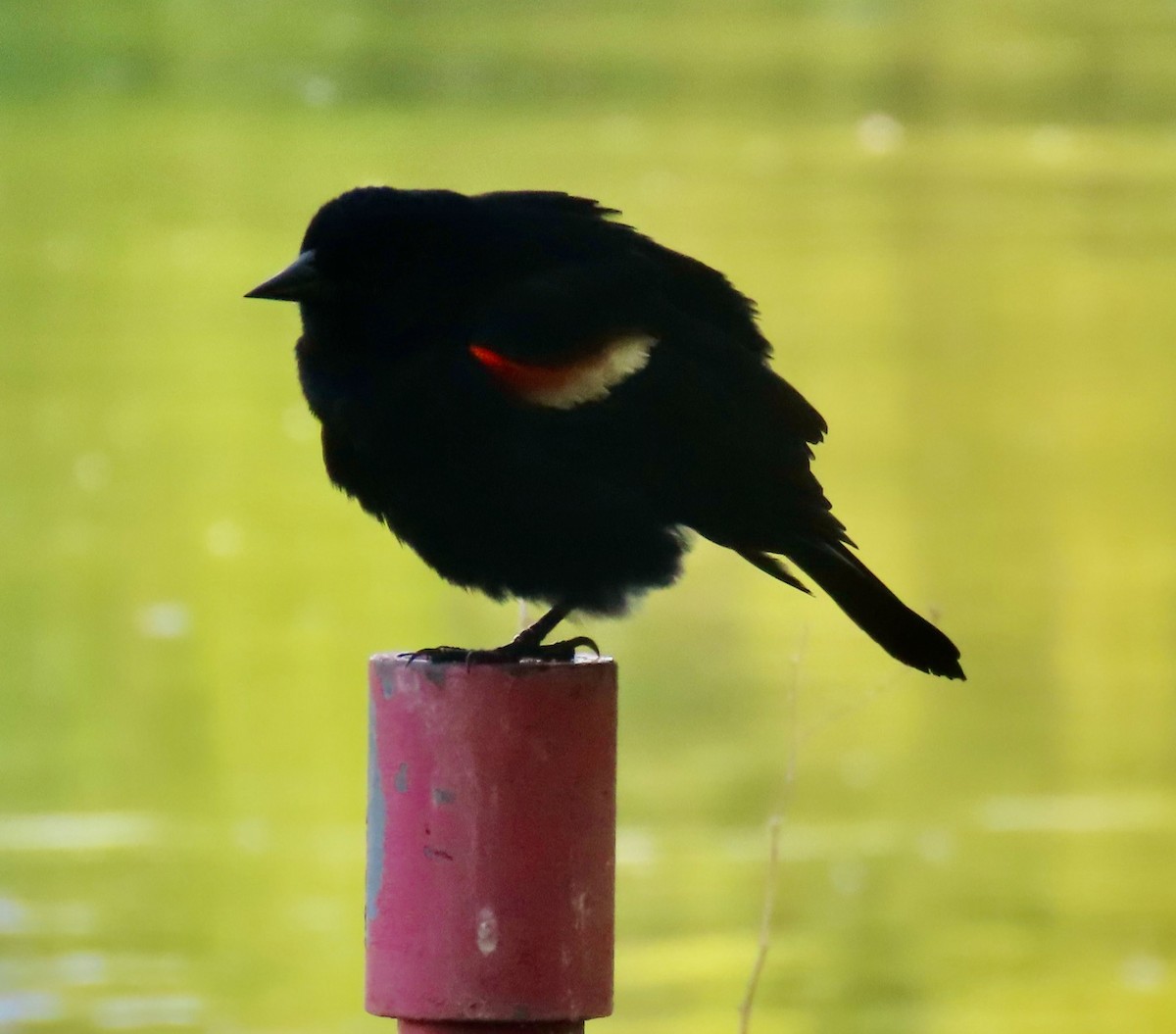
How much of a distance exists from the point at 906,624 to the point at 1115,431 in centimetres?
455

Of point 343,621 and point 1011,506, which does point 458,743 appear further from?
point 1011,506

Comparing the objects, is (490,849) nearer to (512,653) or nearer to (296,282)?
(512,653)

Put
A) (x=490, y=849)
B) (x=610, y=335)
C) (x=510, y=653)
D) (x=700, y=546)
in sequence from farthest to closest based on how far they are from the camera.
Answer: (x=700, y=546), (x=610, y=335), (x=510, y=653), (x=490, y=849)

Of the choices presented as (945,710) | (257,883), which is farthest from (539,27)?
(257,883)

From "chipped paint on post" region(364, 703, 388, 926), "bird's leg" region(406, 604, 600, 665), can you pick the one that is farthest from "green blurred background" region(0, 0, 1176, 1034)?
"chipped paint on post" region(364, 703, 388, 926)

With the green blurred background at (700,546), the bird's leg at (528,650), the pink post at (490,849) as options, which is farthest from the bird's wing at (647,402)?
the green blurred background at (700,546)

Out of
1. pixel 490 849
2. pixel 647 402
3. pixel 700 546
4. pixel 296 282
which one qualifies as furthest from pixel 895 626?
pixel 700 546

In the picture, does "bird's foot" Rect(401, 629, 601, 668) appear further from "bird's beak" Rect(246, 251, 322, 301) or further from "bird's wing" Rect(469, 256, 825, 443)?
"bird's beak" Rect(246, 251, 322, 301)

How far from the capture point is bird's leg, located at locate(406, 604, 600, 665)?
6.71ft

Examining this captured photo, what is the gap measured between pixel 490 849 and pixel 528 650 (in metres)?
0.36

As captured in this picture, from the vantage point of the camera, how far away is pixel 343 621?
5.77m

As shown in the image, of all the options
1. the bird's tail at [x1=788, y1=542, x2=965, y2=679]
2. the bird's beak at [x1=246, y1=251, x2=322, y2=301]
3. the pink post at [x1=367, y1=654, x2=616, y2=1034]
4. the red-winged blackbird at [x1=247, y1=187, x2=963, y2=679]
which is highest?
the bird's beak at [x1=246, y1=251, x2=322, y2=301]

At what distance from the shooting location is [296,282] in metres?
2.30

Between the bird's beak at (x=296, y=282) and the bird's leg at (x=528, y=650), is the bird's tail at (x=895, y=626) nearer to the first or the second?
the bird's leg at (x=528, y=650)
